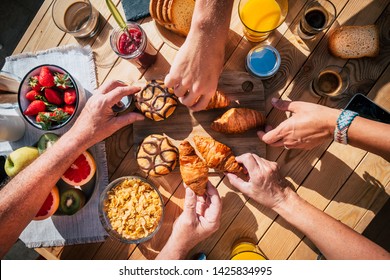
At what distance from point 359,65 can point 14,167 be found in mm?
2035

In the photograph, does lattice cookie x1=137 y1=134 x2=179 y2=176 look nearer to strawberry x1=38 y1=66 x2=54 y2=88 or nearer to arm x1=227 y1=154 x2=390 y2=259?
arm x1=227 y1=154 x2=390 y2=259

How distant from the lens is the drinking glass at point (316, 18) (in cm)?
161

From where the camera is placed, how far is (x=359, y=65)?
5.54 ft

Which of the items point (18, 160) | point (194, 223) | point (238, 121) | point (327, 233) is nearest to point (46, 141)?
point (18, 160)

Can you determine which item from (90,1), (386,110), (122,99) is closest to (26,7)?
(90,1)

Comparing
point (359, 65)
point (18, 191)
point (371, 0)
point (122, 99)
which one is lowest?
point (18, 191)

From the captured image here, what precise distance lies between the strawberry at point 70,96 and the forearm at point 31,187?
0.59 feet

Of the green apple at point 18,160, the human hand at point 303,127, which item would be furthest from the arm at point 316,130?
the green apple at point 18,160

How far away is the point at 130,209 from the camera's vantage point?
1.60 meters

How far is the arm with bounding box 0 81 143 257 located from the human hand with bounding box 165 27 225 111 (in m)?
0.34

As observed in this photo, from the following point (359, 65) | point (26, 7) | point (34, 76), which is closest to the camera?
point (34, 76)

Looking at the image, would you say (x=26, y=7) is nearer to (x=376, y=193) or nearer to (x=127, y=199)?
(x=127, y=199)

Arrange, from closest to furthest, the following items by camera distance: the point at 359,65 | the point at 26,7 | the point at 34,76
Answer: the point at 34,76 → the point at 359,65 → the point at 26,7

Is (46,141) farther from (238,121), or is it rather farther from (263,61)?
(263,61)
